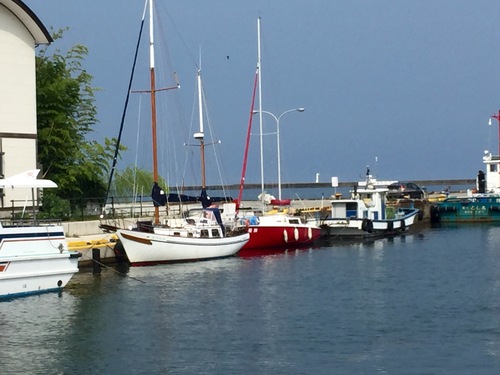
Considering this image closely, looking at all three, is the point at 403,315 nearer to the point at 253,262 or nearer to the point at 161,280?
the point at 161,280

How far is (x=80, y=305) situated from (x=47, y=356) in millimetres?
8214

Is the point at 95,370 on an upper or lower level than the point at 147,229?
lower

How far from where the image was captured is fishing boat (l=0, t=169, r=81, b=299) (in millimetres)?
34031

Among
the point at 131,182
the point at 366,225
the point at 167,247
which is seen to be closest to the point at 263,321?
the point at 167,247

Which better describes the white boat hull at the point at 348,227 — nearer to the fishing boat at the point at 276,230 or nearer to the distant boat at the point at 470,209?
the fishing boat at the point at 276,230

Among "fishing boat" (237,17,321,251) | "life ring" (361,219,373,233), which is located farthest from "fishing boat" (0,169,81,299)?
"life ring" (361,219,373,233)

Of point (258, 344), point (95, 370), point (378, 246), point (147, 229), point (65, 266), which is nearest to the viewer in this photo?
point (95, 370)

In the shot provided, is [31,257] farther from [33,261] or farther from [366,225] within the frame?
[366,225]

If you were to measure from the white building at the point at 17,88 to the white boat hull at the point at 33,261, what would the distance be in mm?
10967

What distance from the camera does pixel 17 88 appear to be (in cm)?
4769

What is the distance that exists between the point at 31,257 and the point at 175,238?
43.6 ft

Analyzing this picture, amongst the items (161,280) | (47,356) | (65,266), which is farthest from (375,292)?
(47,356)

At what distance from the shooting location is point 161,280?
136 ft

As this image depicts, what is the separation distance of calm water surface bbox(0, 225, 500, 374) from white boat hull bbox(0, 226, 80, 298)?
22.0 inches
